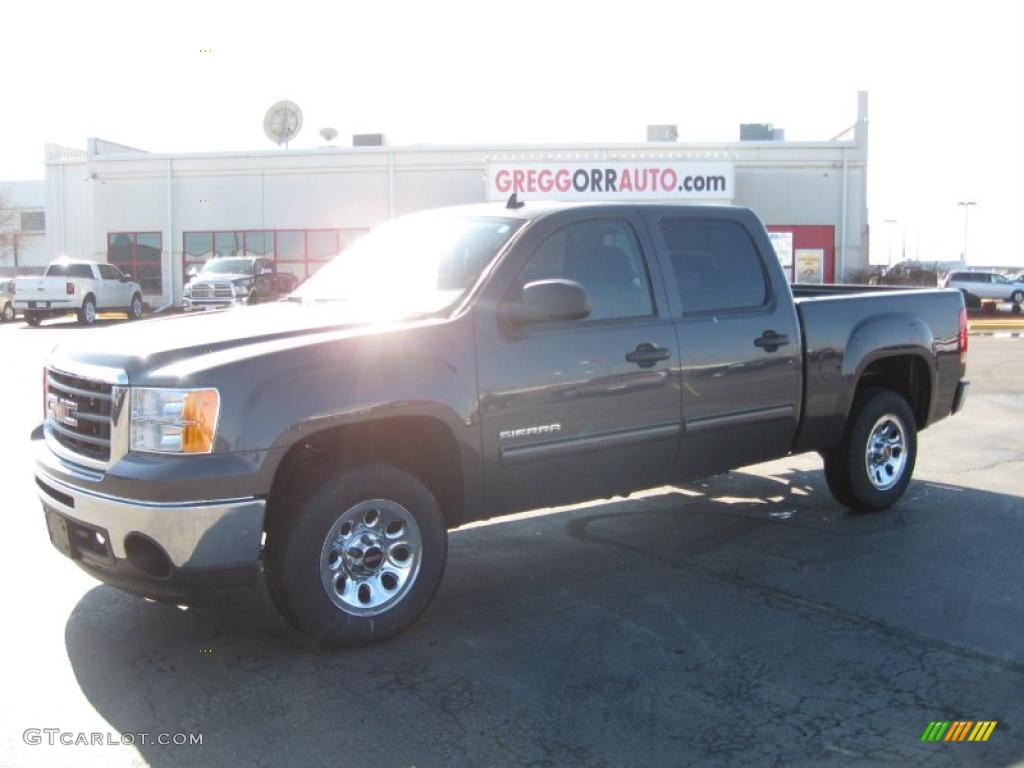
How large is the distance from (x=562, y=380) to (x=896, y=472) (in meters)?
3.28

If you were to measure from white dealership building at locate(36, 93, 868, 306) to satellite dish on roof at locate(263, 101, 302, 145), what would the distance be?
2.35 metres

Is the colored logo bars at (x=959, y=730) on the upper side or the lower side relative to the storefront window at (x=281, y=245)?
lower

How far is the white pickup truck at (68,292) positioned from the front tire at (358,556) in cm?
2690

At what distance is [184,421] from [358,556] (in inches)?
38.4

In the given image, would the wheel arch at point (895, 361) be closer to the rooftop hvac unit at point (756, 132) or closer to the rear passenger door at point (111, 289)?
the rear passenger door at point (111, 289)

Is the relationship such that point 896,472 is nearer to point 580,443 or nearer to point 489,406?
point 580,443

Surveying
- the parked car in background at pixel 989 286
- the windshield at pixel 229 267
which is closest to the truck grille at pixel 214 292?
the windshield at pixel 229 267

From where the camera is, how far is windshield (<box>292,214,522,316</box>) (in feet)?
17.5

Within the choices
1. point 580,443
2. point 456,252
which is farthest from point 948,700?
point 456,252

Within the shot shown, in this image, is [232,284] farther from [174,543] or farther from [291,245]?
[174,543]

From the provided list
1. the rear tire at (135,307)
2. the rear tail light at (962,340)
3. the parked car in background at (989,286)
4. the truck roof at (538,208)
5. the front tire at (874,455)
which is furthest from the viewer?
the parked car in background at (989,286)

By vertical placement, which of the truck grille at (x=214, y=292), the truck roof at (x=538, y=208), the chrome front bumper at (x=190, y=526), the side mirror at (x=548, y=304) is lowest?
the chrome front bumper at (x=190, y=526)

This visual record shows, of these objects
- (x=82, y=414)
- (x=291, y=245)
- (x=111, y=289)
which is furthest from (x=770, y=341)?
(x=291, y=245)

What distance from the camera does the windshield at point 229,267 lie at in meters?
29.7
